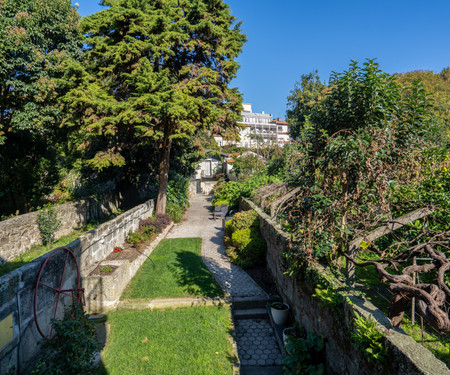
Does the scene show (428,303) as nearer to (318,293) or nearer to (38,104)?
(318,293)

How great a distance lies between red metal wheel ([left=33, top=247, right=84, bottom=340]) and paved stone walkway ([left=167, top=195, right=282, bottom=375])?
353 centimetres

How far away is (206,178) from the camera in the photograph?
38406mm

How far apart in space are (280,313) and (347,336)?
2.83 meters

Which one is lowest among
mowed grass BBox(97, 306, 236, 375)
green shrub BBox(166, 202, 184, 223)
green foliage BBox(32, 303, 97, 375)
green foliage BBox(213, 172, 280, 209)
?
mowed grass BBox(97, 306, 236, 375)

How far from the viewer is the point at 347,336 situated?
3.40 metres

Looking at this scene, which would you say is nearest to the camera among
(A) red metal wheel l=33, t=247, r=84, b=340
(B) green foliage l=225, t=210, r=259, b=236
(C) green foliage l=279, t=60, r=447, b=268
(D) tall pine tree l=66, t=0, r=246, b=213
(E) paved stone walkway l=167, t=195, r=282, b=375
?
(C) green foliage l=279, t=60, r=447, b=268

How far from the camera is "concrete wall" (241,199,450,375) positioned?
7.64 ft

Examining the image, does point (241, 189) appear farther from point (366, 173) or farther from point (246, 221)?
point (366, 173)

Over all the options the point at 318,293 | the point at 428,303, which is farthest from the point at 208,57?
the point at 428,303

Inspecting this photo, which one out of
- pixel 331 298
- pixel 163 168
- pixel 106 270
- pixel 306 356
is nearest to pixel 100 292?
pixel 106 270

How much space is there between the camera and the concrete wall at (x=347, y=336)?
7.64 feet

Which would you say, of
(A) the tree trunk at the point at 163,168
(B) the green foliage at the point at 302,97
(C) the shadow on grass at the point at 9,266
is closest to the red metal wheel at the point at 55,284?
(C) the shadow on grass at the point at 9,266

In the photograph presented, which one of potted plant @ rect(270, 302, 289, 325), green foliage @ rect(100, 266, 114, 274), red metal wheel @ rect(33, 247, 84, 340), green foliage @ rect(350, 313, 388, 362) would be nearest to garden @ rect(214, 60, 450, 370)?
green foliage @ rect(350, 313, 388, 362)

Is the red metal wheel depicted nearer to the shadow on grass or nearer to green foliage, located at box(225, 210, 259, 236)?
the shadow on grass
